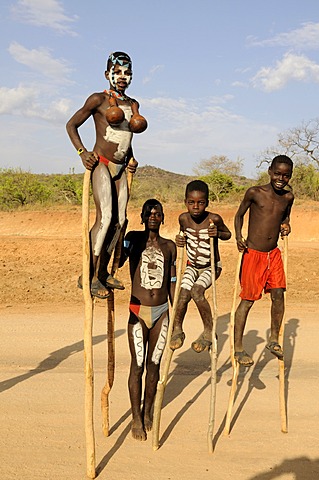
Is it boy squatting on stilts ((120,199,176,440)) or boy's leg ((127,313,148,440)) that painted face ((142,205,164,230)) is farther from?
boy's leg ((127,313,148,440))

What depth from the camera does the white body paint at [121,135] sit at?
165 inches

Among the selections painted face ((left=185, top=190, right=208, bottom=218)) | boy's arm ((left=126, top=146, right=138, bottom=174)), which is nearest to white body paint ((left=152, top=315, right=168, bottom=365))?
painted face ((left=185, top=190, right=208, bottom=218))

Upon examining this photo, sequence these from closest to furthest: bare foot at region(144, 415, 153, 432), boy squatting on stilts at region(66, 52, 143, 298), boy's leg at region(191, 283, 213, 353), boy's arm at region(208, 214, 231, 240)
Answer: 1. boy squatting on stilts at region(66, 52, 143, 298)
2. boy's arm at region(208, 214, 231, 240)
3. boy's leg at region(191, 283, 213, 353)
4. bare foot at region(144, 415, 153, 432)

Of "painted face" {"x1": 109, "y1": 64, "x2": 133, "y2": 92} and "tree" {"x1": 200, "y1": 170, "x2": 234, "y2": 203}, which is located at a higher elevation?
"tree" {"x1": 200, "y1": 170, "x2": 234, "y2": 203}

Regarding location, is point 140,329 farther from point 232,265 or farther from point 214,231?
point 232,265

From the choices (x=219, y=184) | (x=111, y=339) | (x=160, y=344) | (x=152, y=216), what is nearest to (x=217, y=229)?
(x=152, y=216)

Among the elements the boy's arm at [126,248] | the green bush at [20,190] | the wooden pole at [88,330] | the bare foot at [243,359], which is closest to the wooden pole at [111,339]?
the boy's arm at [126,248]

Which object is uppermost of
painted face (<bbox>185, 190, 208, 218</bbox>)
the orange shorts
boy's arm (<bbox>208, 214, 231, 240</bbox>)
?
painted face (<bbox>185, 190, 208, 218</bbox>)

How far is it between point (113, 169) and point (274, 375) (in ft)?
13.7

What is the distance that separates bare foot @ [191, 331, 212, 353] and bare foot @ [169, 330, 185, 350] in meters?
0.12

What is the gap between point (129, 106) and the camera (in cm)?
429

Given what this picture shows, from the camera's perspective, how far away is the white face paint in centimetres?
420

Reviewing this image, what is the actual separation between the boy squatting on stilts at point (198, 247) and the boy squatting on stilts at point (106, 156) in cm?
70

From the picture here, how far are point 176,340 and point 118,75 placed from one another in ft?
7.74
